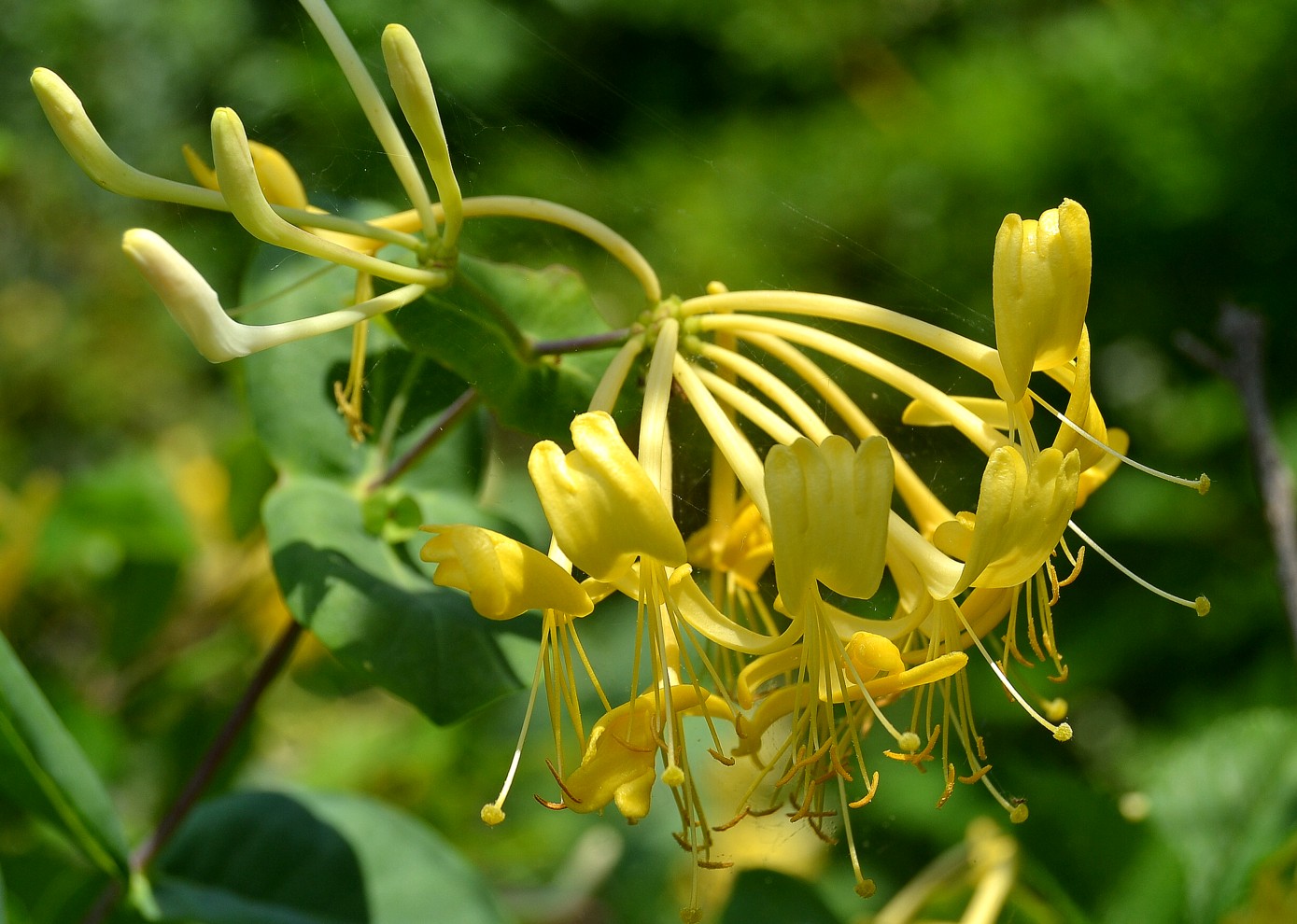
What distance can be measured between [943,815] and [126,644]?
100cm

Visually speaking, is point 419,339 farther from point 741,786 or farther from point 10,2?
point 10,2

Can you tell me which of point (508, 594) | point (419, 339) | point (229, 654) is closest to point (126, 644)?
point (229, 654)

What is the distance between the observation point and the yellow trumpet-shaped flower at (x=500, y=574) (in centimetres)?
51

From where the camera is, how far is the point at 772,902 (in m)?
0.83

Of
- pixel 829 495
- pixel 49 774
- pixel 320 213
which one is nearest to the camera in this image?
pixel 829 495

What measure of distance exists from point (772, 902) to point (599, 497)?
0.45 metres

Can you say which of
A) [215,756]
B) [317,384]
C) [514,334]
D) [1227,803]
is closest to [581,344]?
[514,334]

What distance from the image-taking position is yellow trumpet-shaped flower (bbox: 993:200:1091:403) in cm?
56

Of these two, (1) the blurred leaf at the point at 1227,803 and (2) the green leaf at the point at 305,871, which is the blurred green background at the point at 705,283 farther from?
(2) the green leaf at the point at 305,871

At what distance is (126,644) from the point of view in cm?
125

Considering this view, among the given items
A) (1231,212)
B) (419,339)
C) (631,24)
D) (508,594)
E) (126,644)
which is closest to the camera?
(508,594)

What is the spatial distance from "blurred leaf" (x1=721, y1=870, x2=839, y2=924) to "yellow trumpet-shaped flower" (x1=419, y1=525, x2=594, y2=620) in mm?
395

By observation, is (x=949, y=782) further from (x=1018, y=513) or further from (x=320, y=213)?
(x=320, y=213)

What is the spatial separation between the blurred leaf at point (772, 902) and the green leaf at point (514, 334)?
0.37m
